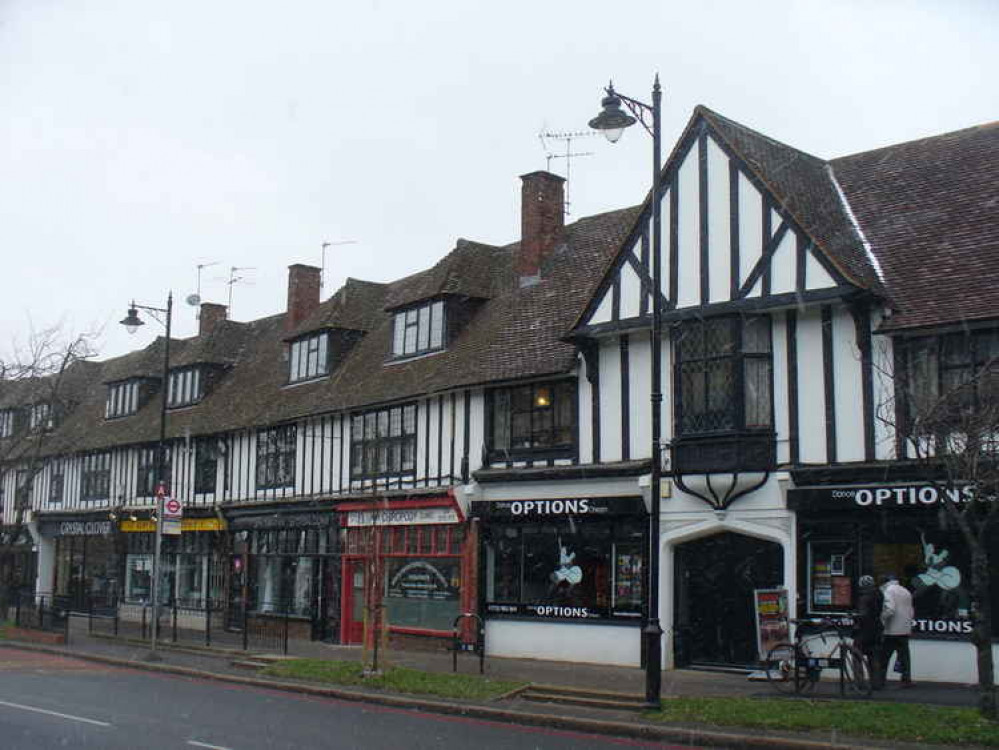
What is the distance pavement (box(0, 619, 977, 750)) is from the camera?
13648 millimetres

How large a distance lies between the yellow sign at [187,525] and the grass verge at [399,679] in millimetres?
11069

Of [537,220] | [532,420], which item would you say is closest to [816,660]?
[532,420]

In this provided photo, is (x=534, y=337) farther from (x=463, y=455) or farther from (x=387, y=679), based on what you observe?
(x=387, y=679)

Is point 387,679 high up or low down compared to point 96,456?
down

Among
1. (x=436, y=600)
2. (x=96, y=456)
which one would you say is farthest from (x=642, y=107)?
(x=96, y=456)

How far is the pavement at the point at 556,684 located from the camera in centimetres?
1365

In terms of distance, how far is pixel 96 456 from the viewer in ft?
125

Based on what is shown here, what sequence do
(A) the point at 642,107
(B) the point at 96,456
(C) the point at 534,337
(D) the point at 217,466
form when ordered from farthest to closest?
1. (B) the point at 96,456
2. (D) the point at 217,466
3. (C) the point at 534,337
4. (A) the point at 642,107

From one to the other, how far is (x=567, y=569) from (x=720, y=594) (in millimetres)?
3394

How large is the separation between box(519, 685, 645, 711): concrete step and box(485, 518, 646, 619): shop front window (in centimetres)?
401

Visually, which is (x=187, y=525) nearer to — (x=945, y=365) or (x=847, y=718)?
(x=945, y=365)

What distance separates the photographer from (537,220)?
26812mm

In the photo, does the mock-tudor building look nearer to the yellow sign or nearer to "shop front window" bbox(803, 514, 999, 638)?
"shop front window" bbox(803, 514, 999, 638)

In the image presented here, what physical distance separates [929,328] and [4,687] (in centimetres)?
1527
